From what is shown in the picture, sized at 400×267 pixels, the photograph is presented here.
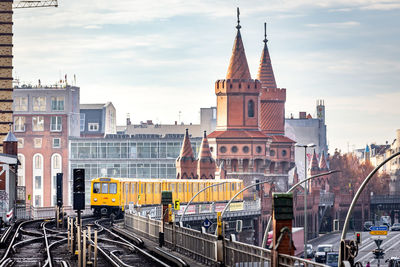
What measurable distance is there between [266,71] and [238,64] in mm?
17644

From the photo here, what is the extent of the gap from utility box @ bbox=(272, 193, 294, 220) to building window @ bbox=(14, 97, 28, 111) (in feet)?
428

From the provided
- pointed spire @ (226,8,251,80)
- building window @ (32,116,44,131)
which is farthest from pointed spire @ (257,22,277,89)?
building window @ (32,116,44,131)

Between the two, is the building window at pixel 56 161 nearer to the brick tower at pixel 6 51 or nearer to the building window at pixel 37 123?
the building window at pixel 37 123

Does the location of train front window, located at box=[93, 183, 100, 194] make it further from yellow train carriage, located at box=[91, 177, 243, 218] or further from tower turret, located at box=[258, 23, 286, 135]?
tower turret, located at box=[258, 23, 286, 135]

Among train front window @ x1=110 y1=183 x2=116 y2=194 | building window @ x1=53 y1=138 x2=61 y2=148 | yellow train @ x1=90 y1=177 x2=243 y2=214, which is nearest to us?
train front window @ x1=110 y1=183 x2=116 y2=194

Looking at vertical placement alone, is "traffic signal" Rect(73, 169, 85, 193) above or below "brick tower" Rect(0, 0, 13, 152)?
below

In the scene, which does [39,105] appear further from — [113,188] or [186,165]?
[113,188]

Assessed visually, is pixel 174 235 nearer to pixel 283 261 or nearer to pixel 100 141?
pixel 283 261

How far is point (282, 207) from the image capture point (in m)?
23.7

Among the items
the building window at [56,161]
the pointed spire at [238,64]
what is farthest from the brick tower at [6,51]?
the pointed spire at [238,64]

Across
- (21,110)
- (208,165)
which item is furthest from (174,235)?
(21,110)

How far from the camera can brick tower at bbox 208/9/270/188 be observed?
472 feet

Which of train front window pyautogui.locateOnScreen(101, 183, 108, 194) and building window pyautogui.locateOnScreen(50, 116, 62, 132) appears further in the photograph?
building window pyautogui.locateOnScreen(50, 116, 62, 132)

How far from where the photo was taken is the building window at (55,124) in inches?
5886
